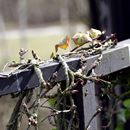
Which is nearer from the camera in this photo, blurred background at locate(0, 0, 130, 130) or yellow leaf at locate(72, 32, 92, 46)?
yellow leaf at locate(72, 32, 92, 46)

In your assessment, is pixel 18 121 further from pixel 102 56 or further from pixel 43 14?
pixel 43 14

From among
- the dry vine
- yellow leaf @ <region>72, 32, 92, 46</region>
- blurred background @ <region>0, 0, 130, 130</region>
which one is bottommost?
blurred background @ <region>0, 0, 130, 130</region>

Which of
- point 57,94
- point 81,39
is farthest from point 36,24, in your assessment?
point 57,94

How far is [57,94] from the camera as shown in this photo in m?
1.87

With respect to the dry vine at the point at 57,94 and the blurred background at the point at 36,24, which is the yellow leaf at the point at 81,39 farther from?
the blurred background at the point at 36,24

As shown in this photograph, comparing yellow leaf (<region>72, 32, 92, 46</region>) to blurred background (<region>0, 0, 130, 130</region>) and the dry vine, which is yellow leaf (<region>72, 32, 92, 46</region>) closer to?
the dry vine

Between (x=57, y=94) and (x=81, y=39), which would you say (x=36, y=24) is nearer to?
(x=81, y=39)

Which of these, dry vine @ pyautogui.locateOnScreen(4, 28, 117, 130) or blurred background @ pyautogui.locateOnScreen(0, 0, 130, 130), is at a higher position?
dry vine @ pyautogui.locateOnScreen(4, 28, 117, 130)

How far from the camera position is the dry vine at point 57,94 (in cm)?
179

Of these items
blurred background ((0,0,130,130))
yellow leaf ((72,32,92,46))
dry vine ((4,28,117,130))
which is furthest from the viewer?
blurred background ((0,0,130,130))

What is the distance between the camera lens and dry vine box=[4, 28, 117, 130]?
1.79 metres

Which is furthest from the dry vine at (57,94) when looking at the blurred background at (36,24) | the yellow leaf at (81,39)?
the blurred background at (36,24)

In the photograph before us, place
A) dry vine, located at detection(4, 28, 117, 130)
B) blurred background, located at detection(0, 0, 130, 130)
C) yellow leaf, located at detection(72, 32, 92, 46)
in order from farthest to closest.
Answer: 1. blurred background, located at detection(0, 0, 130, 130)
2. yellow leaf, located at detection(72, 32, 92, 46)
3. dry vine, located at detection(4, 28, 117, 130)

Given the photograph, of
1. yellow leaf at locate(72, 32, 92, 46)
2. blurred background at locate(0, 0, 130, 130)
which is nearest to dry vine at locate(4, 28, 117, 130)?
yellow leaf at locate(72, 32, 92, 46)
